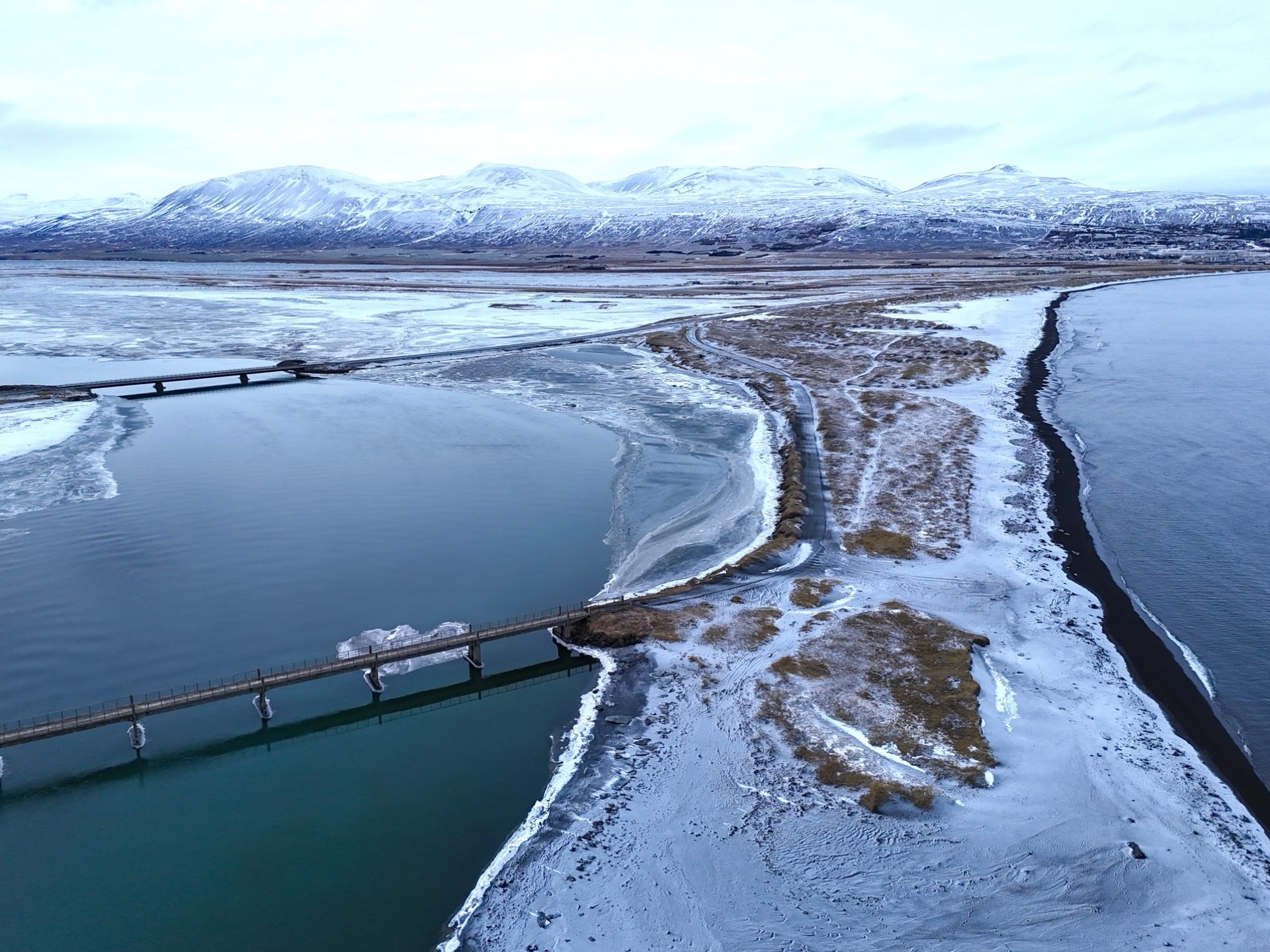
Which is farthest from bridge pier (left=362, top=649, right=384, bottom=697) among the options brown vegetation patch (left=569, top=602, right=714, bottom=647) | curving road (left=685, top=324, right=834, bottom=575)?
curving road (left=685, top=324, right=834, bottom=575)

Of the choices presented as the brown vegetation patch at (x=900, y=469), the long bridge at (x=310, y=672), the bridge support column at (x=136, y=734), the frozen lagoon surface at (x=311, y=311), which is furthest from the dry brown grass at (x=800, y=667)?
the frozen lagoon surface at (x=311, y=311)

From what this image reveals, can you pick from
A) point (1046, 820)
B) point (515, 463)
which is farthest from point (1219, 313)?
point (1046, 820)

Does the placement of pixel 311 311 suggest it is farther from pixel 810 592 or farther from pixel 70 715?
pixel 810 592

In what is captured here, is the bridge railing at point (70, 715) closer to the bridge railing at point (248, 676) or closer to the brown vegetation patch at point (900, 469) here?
the bridge railing at point (248, 676)

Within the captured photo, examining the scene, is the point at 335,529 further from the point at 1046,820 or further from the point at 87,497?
A: the point at 1046,820

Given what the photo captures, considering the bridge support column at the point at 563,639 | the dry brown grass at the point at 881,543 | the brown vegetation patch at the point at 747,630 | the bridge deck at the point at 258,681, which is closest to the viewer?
the bridge deck at the point at 258,681

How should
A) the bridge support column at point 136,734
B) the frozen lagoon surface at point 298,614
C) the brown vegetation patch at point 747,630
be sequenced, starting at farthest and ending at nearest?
the brown vegetation patch at point 747,630 → the bridge support column at point 136,734 → the frozen lagoon surface at point 298,614

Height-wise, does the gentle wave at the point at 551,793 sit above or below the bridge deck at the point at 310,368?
below
